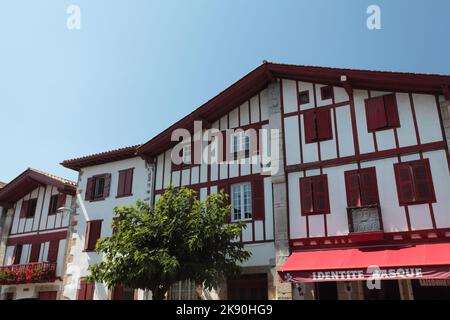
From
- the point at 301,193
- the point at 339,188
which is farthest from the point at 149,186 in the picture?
the point at 339,188

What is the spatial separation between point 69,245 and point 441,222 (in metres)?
16.9

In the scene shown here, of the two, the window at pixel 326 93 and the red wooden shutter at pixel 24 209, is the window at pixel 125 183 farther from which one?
the window at pixel 326 93

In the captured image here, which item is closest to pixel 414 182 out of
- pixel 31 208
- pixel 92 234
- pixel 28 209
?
pixel 92 234

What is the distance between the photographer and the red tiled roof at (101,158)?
20.3 metres

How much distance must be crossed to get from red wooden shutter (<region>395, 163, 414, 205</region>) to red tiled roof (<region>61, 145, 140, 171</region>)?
11.9 meters

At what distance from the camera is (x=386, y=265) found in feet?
38.9

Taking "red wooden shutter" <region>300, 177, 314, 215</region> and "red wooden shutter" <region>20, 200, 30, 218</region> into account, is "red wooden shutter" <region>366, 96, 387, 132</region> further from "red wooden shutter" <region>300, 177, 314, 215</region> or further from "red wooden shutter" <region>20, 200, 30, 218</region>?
"red wooden shutter" <region>20, 200, 30, 218</region>

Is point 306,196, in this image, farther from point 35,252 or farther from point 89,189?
point 35,252

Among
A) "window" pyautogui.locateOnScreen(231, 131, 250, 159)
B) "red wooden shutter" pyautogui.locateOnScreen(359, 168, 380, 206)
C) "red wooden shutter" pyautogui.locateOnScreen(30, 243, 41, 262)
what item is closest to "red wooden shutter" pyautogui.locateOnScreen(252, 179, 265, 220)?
"window" pyautogui.locateOnScreen(231, 131, 250, 159)

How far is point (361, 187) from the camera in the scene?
46.4ft

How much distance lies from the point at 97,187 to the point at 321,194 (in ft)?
39.9

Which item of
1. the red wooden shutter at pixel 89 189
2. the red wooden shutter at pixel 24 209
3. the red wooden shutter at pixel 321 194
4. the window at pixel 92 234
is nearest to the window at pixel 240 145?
the red wooden shutter at pixel 321 194

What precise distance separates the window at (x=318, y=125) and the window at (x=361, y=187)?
1.80m

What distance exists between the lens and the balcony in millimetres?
20797
